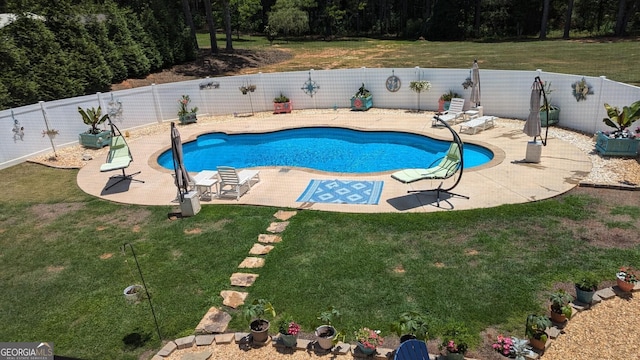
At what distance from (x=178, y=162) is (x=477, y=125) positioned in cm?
1119

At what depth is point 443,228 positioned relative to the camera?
29.6ft

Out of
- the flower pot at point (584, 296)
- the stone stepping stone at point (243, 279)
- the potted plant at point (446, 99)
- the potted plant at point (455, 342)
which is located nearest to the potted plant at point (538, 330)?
the potted plant at point (455, 342)

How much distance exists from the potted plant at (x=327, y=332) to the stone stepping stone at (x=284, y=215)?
13.3ft

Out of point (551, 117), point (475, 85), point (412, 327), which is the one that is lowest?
point (412, 327)

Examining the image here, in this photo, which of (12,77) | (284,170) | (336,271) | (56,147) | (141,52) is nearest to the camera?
(336,271)

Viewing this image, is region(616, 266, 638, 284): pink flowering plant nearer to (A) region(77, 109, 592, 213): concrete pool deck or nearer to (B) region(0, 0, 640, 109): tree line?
(A) region(77, 109, 592, 213): concrete pool deck

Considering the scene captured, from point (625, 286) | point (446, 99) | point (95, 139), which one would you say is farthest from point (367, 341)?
point (95, 139)

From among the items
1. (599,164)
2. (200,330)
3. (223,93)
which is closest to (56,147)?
(223,93)

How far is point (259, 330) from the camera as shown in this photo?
6176mm

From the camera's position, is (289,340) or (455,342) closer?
(455,342)

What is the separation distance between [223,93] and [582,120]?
53.1 feet

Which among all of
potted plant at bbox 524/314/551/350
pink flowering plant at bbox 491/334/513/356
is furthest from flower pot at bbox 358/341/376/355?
potted plant at bbox 524/314/551/350

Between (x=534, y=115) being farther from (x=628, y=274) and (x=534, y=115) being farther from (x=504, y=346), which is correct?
(x=504, y=346)

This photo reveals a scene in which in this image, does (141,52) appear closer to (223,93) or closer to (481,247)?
(223,93)
